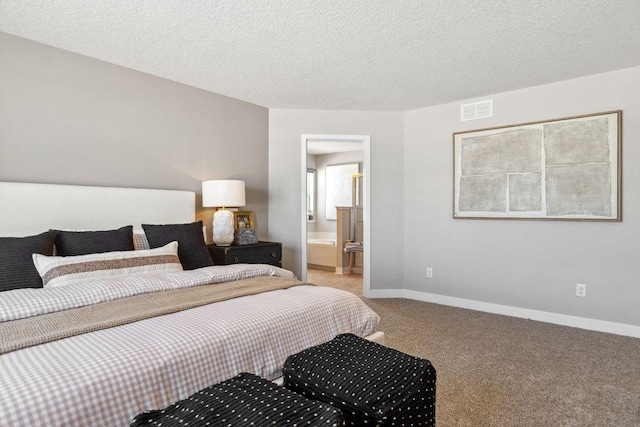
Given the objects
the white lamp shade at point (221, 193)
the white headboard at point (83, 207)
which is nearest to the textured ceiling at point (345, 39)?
the white lamp shade at point (221, 193)

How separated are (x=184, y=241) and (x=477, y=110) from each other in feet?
11.0

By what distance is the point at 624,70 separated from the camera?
336 centimetres

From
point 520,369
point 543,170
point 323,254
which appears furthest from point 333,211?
point 520,369

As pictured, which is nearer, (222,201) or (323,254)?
(222,201)

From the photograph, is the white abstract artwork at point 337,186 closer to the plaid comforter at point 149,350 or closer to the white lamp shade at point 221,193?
the white lamp shade at point 221,193

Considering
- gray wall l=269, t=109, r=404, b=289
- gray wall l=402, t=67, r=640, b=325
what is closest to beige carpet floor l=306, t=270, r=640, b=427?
gray wall l=402, t=67, r=640, b=325

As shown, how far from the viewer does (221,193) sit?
Result: 3.71 metres

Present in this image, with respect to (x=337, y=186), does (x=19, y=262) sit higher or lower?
lower

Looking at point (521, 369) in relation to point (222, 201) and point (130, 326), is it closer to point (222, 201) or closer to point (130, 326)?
point (130, 326)

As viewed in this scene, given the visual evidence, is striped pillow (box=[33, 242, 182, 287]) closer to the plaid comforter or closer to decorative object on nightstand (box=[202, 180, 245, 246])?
the plaid comforter

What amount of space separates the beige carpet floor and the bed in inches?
26.6

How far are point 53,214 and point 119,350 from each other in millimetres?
2043

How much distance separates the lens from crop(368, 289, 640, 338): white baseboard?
11.2 ft

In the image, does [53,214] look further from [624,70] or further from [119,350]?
[624,70]
